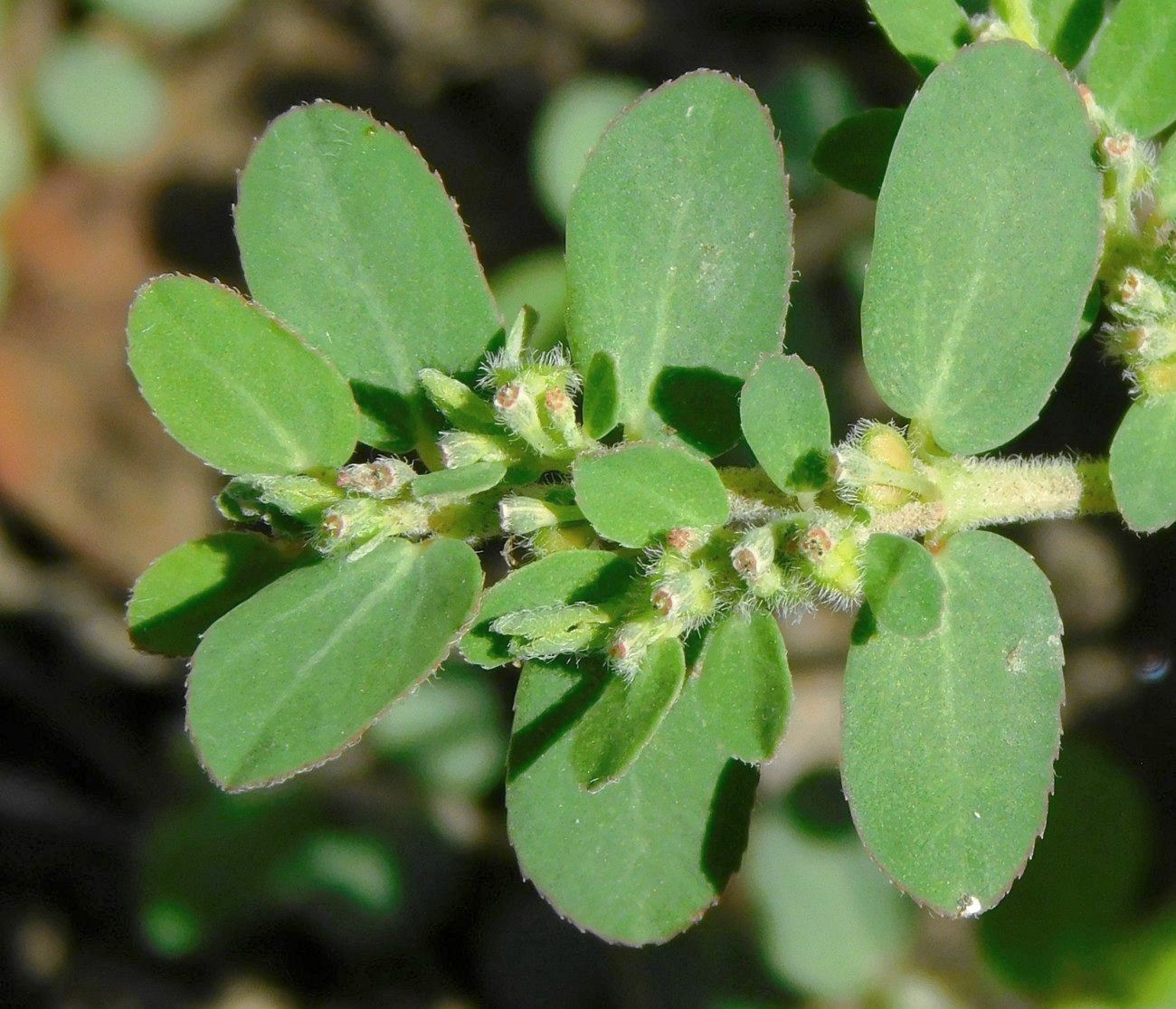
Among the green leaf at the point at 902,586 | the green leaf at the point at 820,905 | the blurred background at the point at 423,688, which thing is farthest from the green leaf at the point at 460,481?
the green leaf at the point at 820,905

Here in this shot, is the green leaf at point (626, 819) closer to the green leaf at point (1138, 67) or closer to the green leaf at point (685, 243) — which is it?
the green leaf at point (685, 243)

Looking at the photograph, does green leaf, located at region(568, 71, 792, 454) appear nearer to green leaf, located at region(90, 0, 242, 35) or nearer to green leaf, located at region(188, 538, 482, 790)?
green leaf, located at region(188, 538, 482, 790)

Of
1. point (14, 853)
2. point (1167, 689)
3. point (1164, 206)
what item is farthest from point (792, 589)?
point (14, 853)

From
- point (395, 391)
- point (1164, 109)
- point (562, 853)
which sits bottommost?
point (562, 853)

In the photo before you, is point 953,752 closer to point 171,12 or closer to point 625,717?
point 625,717

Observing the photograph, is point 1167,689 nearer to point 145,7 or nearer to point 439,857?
point 439,857

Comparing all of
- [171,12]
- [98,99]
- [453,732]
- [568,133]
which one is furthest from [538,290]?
[98,99]
